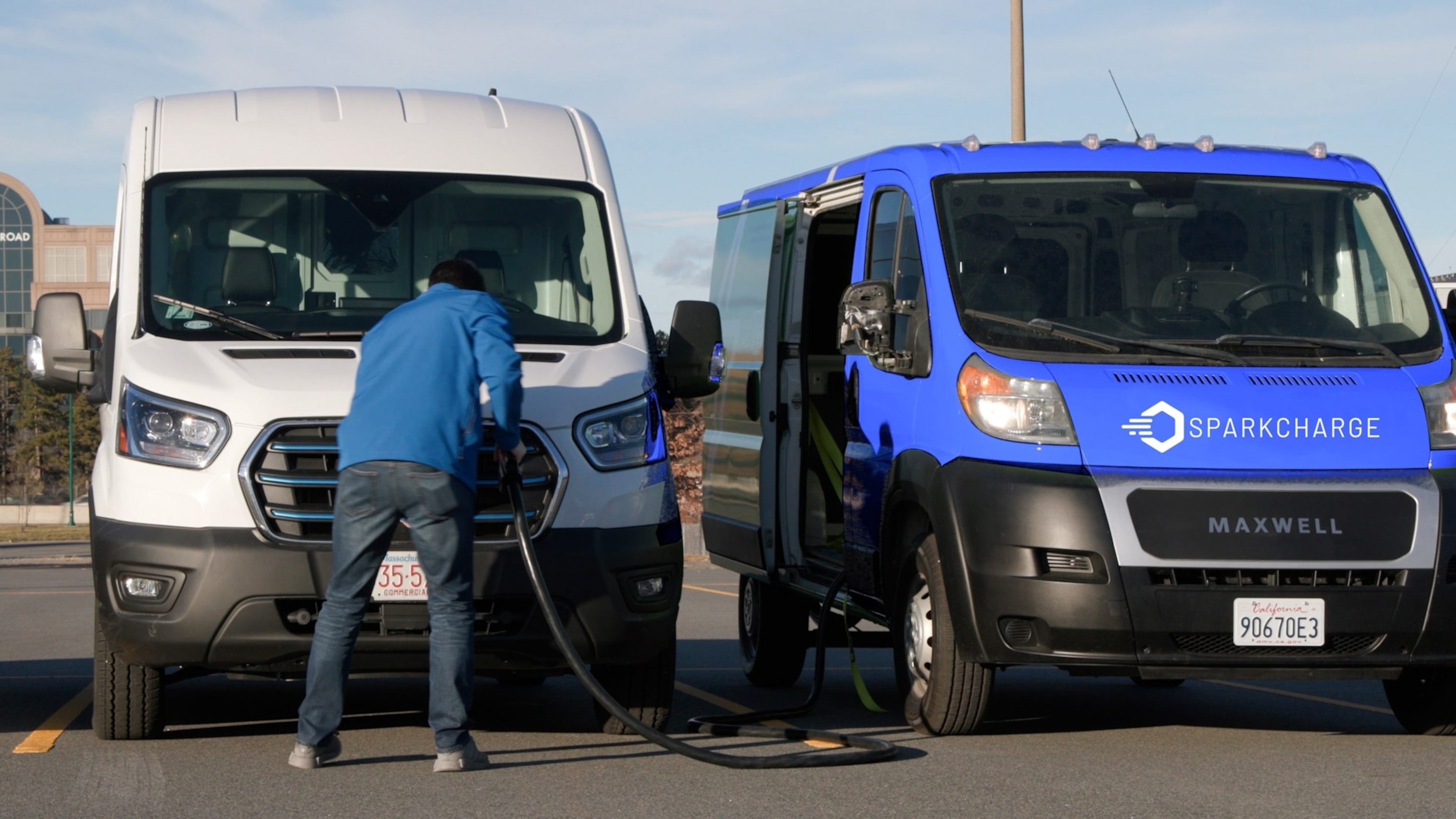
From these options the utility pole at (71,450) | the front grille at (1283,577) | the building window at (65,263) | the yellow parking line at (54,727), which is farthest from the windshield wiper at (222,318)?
the building window at (65,263)

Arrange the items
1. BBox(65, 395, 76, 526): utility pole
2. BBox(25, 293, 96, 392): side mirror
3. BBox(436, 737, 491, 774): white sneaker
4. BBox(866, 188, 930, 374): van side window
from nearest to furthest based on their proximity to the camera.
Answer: BBox(436, 737, 491, 774): white sneaker < BBox(25, 293, 96, 392): side mirror < BBox(866, 188, 930, 374): van side window < BBox(65, 395, 76, 526): utility pole

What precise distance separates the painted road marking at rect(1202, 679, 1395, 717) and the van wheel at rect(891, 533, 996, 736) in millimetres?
1621

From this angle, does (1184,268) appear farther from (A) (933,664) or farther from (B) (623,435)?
(B) (623,435)

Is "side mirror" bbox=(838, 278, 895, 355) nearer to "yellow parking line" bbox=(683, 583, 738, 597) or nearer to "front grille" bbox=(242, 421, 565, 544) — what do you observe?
"front grille" bbox=(242, 421, 565, 544)

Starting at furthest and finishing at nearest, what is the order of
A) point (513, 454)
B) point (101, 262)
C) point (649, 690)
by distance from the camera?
point (101, 262)
point (649, 690)
point (513, 454)

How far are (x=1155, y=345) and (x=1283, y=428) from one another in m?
0.60

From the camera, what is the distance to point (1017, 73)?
1866 cm

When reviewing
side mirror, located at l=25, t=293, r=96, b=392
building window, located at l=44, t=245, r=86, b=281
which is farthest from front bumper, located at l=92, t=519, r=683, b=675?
building window, located at l=44, t=245, r=86, b=281

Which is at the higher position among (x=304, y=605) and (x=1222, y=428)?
(x=1222, y=428)

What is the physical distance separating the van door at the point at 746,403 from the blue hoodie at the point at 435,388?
3.67 meters

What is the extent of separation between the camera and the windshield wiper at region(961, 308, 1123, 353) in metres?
7.49

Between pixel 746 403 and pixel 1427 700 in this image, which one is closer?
pixel 1427 700

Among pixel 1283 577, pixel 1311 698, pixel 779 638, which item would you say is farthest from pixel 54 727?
pixel 1311 698

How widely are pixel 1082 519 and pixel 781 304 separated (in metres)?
3.46
